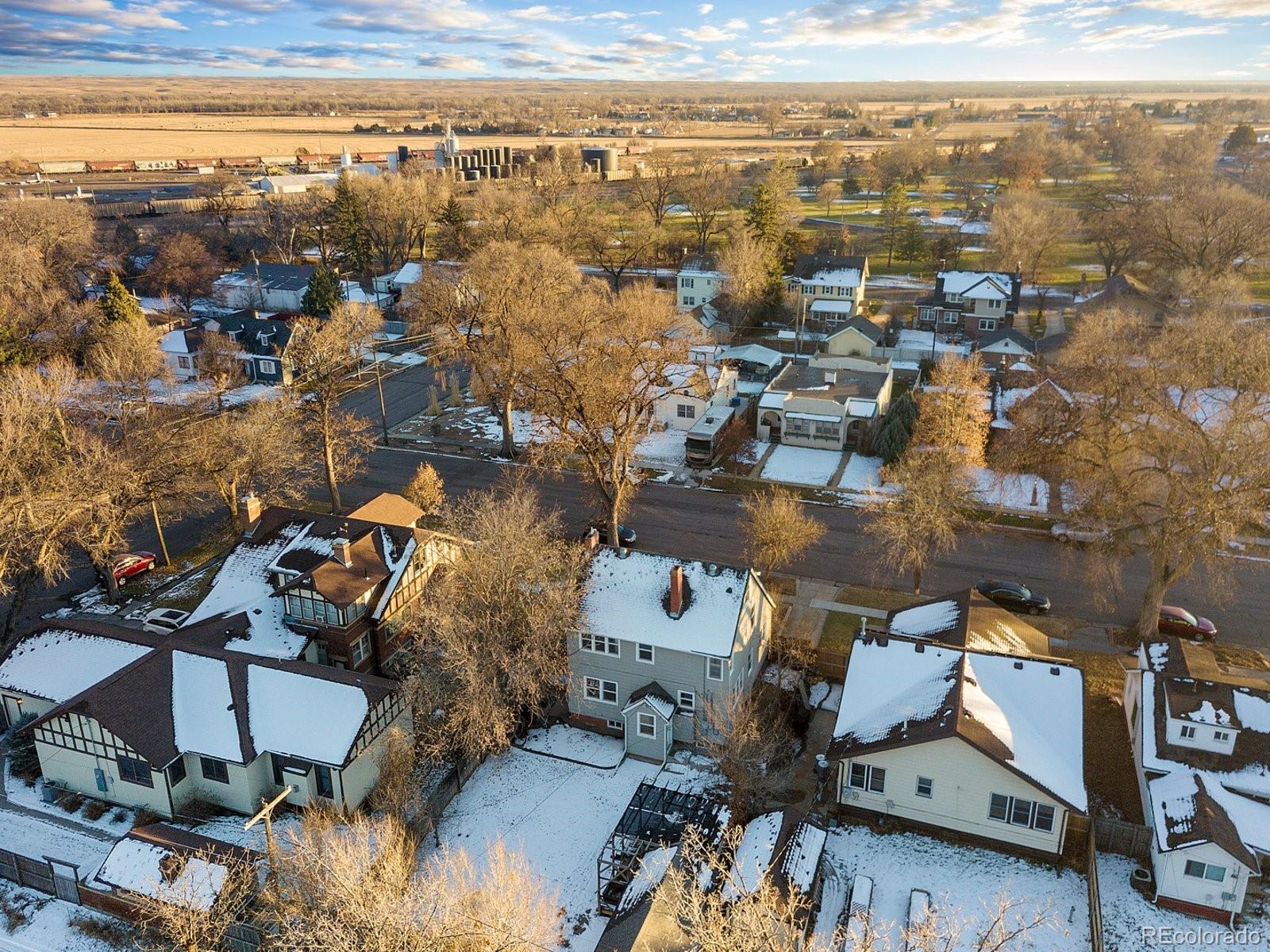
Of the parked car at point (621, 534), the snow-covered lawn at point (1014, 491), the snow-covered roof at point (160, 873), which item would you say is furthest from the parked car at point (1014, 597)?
the snow-covered roof at point (160, 873)

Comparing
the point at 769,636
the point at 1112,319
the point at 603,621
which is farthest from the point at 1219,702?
the point at 1112,319

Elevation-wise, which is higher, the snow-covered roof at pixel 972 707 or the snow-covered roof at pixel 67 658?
the snow-covered roof at pixel 972 707

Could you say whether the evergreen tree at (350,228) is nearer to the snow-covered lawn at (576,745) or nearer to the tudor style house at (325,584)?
the tudor style house at (325,584)

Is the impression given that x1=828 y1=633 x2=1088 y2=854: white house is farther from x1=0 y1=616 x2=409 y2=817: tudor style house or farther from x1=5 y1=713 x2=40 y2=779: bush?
x1=5 y1=713 x2=40 y2=779: bush

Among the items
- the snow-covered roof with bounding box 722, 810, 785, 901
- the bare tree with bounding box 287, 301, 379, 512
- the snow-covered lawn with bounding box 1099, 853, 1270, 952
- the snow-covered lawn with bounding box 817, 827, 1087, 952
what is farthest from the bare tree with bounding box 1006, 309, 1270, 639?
the bare tree with bounding box 287, 301, 379, 512

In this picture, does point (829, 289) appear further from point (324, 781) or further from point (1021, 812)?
point (324, 781)

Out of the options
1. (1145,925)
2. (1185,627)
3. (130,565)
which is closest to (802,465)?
(1185,627)
